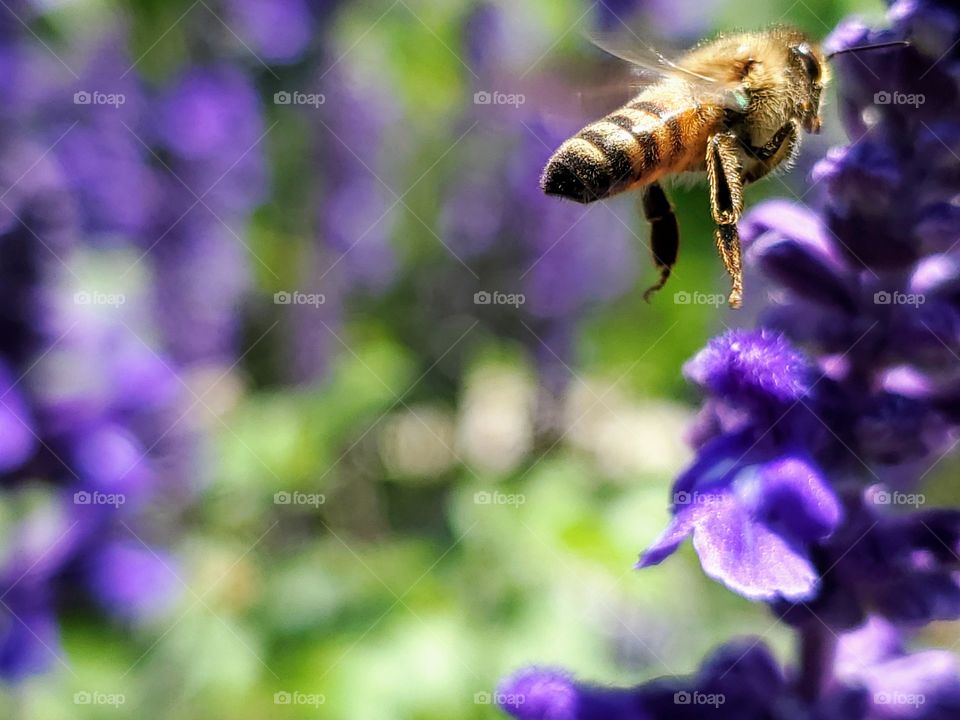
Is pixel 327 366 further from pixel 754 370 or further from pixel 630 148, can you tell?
pixel 754 370

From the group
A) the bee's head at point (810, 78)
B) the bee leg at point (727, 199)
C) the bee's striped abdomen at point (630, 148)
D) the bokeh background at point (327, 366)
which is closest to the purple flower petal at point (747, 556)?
the bee leg at point (727, 199)

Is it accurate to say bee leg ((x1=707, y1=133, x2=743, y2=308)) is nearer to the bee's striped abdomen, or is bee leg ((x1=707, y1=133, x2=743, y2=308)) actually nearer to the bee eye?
the bee's striped abdomen

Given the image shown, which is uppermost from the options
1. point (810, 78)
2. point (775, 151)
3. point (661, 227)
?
point (810, 78)

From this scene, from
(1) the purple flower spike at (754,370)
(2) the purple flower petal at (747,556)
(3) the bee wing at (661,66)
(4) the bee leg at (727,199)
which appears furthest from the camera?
(3) the bee wing at (661,66)

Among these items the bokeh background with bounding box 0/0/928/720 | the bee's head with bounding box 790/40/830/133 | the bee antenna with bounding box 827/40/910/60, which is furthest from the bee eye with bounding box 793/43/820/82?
the bokeh background with bounding box 0/0/928/720

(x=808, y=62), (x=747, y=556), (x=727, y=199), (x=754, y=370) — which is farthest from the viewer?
(x=808, y=62)

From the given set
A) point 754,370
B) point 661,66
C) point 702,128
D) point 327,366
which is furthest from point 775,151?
point 327,366

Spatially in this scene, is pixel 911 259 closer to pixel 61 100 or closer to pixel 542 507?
pixel 542 507

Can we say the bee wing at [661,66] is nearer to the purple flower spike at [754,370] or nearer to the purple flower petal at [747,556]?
the purple flower spike at [754,370]
